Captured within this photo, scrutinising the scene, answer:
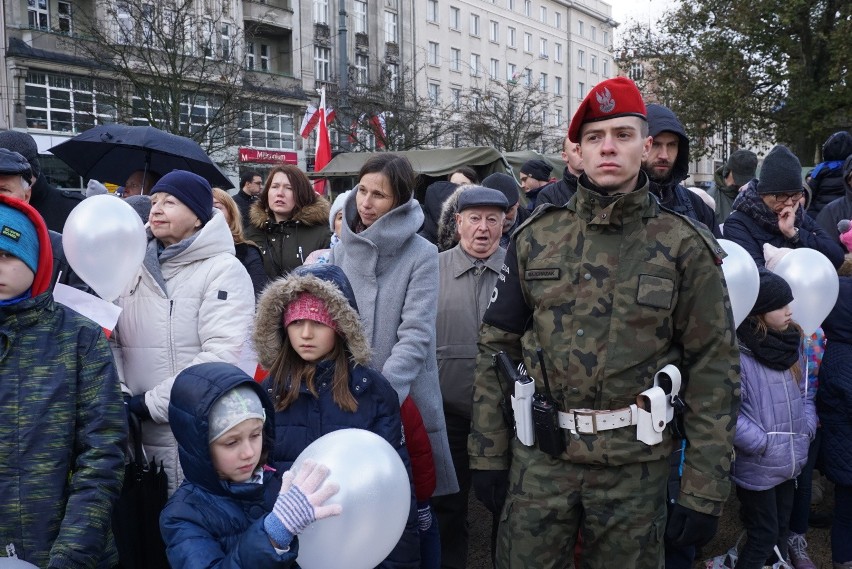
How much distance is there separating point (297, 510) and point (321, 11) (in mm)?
42336

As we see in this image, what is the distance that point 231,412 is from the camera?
2.18m

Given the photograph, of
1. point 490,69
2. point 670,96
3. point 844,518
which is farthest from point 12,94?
point 490,69

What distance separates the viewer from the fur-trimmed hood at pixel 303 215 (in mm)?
5301

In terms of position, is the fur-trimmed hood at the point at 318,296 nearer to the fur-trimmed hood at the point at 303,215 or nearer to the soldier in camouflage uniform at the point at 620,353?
the soldier in camouflage uniform at the point at 620,353

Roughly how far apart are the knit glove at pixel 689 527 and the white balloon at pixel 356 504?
93 centimetres

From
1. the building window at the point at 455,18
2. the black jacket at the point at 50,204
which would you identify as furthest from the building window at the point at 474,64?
the black jacket at the point at 50,204

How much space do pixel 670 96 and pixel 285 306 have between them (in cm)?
2017

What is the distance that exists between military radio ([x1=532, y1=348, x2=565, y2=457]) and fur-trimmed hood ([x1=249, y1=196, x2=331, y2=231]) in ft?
10.2

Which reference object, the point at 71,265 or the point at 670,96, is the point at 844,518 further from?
the point at 670,96

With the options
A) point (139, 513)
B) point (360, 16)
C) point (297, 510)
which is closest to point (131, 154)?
point (139, 513)

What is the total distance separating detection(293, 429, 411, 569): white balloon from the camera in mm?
1970

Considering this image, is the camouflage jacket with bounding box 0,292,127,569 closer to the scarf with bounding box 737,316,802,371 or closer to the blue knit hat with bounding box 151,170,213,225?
the blue knit hat with bounding box 151,170,213,225

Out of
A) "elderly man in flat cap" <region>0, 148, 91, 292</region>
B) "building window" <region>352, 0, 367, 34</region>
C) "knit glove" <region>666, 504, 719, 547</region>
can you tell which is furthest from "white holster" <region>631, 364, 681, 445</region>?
"building window" <region>352, 0, 367, 34</region>

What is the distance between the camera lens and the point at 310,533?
6.48 feet
